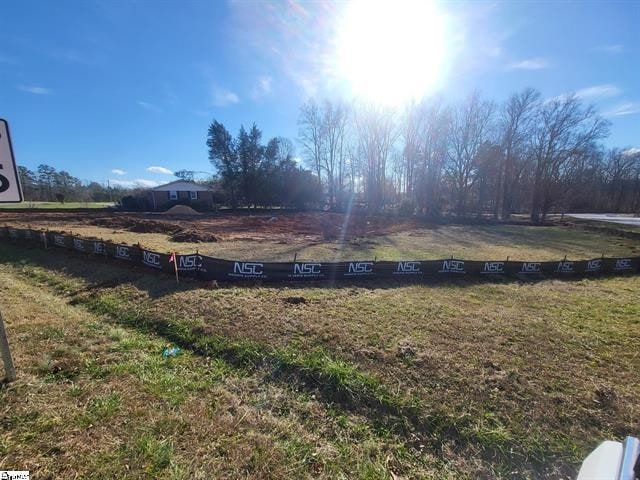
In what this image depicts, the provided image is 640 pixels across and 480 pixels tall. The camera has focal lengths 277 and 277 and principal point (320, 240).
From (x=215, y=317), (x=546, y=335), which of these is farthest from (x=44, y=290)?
(x=546, y=335)

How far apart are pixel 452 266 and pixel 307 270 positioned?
17.7 feet

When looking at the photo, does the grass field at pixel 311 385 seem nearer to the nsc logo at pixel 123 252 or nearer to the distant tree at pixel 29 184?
the nsc logo at pixel 123 252

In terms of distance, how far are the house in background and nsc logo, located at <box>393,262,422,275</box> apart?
4092cm

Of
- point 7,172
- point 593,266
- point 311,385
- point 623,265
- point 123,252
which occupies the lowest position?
point 623,265

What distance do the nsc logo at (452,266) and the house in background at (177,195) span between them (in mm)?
41474

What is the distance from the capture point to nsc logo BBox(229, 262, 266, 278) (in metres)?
8.27

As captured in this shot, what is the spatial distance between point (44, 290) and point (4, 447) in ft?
21.8

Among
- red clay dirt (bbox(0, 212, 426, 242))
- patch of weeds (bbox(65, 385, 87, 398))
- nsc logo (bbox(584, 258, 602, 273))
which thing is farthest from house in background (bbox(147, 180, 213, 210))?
nsc logo (bbox(584, 258, 602, 273))

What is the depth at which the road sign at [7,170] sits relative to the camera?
3.01 metres

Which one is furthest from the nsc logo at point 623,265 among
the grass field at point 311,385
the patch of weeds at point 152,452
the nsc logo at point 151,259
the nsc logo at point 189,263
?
the nsc logo at point 151,259

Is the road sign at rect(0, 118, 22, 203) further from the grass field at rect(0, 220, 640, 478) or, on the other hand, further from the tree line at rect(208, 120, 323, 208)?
the tree line at rect(208, 120, 323, 208)

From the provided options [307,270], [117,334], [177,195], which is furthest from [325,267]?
[177,195]

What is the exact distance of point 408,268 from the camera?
973cm

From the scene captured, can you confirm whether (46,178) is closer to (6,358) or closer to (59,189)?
(59,189)
